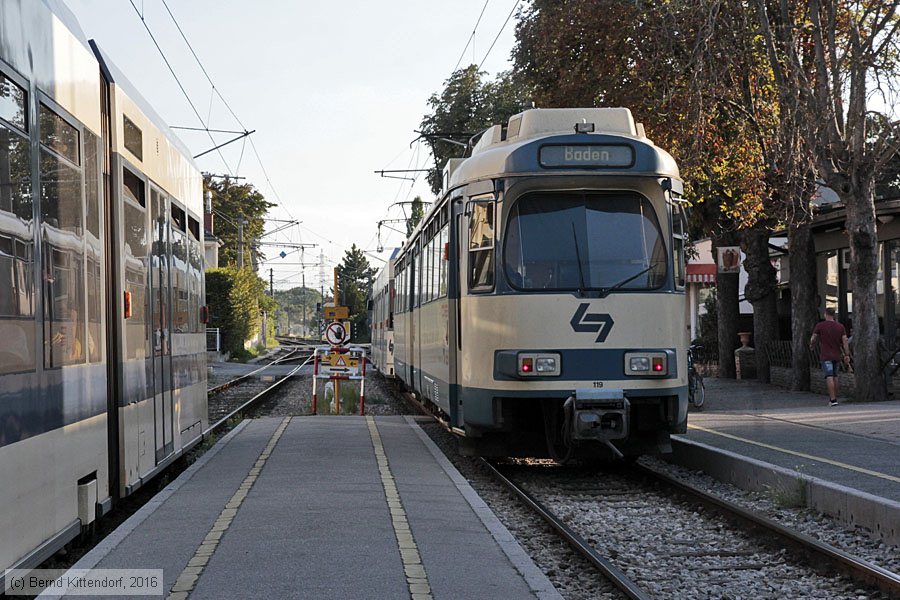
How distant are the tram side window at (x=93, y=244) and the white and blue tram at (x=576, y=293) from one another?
183 inches

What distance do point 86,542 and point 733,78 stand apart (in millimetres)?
15270

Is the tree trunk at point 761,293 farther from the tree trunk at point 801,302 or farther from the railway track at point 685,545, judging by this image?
the railway track at point 685,545

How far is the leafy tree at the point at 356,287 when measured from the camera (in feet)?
326

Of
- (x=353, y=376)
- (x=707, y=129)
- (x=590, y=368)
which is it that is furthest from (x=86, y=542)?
(x=707, y=129)

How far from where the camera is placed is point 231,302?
54.6 metres

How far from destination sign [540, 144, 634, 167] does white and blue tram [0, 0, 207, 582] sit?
3901 millimetres

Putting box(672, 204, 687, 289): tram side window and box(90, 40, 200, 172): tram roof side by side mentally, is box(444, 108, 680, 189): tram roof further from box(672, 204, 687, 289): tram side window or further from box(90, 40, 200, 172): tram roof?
box(90, 40, 200, 172): tram roof

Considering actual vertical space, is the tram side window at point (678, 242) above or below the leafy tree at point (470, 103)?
below

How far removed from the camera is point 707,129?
20.9m

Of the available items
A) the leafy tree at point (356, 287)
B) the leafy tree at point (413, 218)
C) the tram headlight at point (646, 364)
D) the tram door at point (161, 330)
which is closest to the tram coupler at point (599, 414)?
the tram headlight at point (646, 364)

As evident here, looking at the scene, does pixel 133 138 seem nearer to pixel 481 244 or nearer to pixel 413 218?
pixel 481 244

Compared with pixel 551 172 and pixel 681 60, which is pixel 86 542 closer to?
pixel 551 172

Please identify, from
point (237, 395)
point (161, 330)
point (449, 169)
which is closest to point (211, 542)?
point (161, 330)

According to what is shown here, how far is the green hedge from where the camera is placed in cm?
5406
